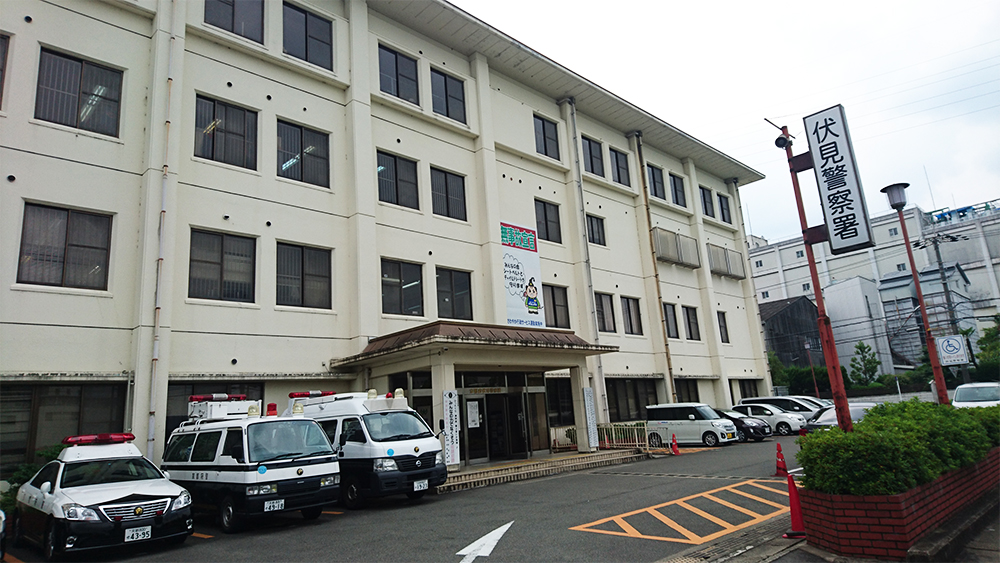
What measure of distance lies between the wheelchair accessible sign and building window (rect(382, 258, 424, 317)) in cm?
1856

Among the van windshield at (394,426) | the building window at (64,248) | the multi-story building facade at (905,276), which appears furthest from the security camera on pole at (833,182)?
the multi-story building facade at (905,276)

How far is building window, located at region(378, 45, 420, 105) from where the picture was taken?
1983 centimetres

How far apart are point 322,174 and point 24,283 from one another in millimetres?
7924

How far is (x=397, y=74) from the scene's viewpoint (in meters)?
20.2

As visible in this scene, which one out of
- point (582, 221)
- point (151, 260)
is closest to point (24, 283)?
point (151, 260)

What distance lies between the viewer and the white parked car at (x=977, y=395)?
17500 mm

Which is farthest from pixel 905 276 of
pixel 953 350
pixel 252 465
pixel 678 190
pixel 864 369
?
pixel 252 465

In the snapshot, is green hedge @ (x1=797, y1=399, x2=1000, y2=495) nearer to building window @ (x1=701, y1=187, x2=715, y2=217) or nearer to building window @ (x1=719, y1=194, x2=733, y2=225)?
building window @ (x1=701, y1=187, x2=715, y2=217)

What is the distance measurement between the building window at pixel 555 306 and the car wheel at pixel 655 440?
558cm

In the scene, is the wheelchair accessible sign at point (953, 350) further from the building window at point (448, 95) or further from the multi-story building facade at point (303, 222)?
the building window at point (448, 95)

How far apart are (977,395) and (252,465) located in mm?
20670

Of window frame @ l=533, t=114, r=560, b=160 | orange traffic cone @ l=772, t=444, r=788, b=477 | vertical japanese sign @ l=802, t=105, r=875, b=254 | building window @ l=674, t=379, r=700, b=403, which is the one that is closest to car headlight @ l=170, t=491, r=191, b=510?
vertical japanese sign @ l=802, t=105, r=875, b=254

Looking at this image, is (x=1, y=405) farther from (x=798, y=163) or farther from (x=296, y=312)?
(x=798, y=163)

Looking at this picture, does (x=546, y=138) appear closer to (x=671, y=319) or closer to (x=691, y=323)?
(x=671, y=319)
